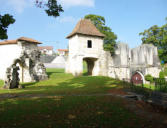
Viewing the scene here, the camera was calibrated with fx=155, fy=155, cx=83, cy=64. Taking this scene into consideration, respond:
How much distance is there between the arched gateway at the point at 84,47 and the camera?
2278 centimetres

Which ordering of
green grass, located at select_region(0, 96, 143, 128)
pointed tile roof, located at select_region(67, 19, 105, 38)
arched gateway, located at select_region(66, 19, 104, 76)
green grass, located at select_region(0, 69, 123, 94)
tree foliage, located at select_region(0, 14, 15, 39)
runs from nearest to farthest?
green grass, located at select_region(0, 96, 143, 128), tree foliage, located at select_region(0, 14, 15, 39), green grass, located at select_region(0, 69, 123, 94), arched gateway, located at select_region(66, 19, 104, 76), pointed tile roof, located at select_region(67, 19, 105, 38)

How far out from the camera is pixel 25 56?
20.3 metres

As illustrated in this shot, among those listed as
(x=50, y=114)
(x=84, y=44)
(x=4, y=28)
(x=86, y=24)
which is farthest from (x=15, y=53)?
(x=50, y=114)

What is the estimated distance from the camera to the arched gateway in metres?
22.8

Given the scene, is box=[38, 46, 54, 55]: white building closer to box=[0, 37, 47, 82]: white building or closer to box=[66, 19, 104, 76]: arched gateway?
box=[66, 19, 104, 76]: arched gateway

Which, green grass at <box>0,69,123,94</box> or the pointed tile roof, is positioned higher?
the pointed tile roof

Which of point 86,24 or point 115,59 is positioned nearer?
point 86,24

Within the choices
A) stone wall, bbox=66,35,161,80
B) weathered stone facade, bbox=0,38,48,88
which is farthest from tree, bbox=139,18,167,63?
weathered stone facade, bbox=0,38,48,88

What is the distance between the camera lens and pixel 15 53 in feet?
70.0

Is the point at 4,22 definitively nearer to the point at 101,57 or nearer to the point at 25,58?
the point at 25,58

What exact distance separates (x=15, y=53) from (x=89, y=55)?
10.5 meters

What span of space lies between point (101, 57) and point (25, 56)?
37.3 ft

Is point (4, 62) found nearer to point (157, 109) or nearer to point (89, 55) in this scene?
point (89, 55)

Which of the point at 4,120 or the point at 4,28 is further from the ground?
the point at 4,28
